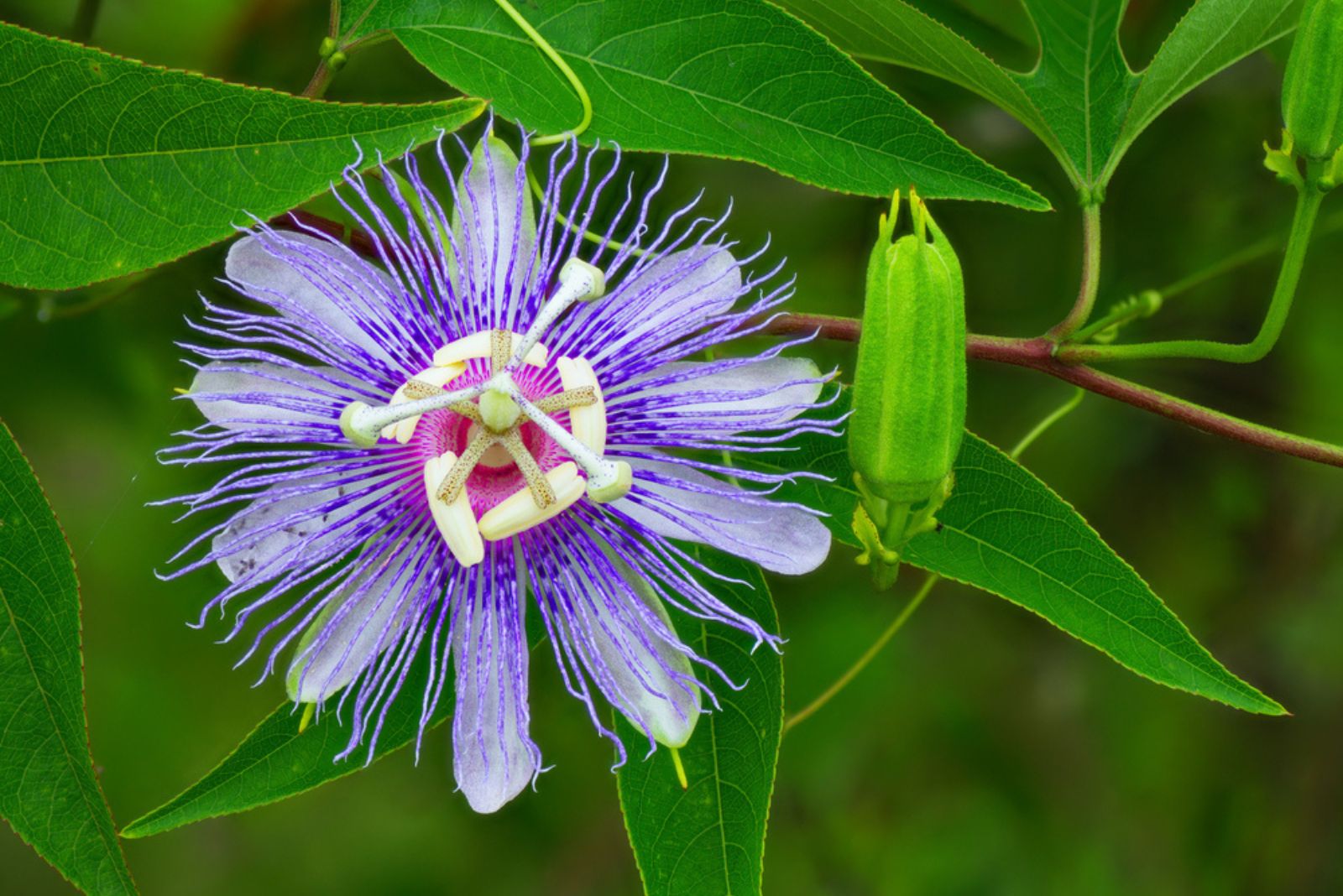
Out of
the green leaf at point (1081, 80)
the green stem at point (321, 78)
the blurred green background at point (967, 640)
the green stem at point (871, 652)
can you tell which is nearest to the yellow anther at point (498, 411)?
the green stem at point (321, 78)

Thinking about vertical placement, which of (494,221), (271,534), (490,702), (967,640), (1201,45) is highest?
(1201,45)

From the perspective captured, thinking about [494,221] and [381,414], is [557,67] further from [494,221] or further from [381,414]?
[381,414]

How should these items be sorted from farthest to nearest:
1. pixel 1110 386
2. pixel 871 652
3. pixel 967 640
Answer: pixel 967 640, pixel 871 652, pixel 1110 386

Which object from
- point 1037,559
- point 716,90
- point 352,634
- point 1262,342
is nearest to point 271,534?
Answer: point 352,634

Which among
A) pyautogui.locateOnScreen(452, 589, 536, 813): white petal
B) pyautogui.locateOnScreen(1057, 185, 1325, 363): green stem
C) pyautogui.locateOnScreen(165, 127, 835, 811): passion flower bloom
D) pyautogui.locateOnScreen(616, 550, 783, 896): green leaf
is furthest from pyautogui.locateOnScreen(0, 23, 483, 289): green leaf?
pyautogui.locateOnScreen(1057, 185, 1325, 363): green stem

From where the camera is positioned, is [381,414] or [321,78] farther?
[321,78]

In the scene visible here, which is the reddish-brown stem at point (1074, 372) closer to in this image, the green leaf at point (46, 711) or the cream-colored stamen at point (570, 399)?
the cream-colored stamen at point (570, 399)
